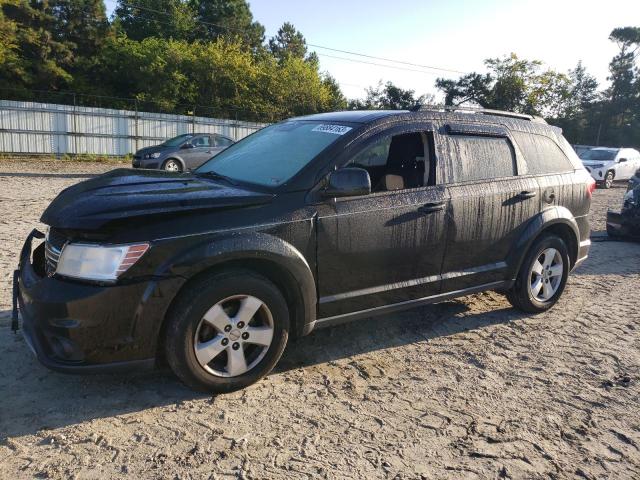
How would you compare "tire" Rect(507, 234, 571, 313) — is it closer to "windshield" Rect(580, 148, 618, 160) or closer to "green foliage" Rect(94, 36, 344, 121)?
"windshield" Rect(580, 148, 618, 160)

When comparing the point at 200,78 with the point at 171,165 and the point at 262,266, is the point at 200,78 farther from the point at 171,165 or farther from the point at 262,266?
the point at 262,266

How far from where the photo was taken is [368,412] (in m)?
3.16

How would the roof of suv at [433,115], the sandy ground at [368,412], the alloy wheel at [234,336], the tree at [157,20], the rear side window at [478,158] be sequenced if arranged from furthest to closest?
the tree at [157,20] < the rear side window at [478,158] < the roof of suv at [433,115] < the alloy wheel at [234,336] < the sandy ground at [368,412]

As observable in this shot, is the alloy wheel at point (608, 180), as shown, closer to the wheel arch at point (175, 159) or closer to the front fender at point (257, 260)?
the wheel arch at point (175, 159)

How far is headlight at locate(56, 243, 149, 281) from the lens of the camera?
9.34 ft

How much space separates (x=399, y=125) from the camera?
402 centimetres

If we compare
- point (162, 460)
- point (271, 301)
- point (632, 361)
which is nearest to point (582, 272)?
point (632, 361)

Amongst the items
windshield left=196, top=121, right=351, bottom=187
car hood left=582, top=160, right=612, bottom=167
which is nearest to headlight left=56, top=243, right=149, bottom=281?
windshield left=196, top=121, right=351, bottom=187

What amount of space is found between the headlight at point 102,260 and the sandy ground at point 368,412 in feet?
2.75

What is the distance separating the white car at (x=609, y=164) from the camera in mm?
19672

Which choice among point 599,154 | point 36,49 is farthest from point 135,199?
point 36,49

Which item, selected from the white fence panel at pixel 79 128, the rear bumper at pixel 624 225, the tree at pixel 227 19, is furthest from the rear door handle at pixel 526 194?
the tree at pixel 227 19

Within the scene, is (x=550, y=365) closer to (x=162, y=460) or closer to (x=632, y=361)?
(x=632, y=361)

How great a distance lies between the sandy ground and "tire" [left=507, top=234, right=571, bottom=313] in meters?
A: 0.32
